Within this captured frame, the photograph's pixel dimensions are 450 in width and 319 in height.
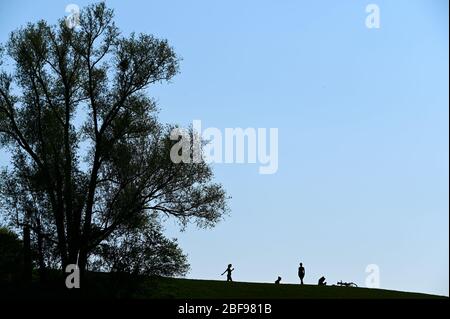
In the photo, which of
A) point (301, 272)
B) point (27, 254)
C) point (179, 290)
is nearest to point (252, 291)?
point (179, 290)

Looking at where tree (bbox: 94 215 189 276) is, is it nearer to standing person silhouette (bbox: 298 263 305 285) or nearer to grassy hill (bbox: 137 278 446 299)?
grassy hill (bbox: 137 278 446 299)

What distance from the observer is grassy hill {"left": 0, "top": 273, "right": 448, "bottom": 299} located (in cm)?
6165

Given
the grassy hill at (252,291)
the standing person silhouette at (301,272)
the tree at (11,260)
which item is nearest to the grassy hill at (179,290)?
the grassy hill at (252,291)

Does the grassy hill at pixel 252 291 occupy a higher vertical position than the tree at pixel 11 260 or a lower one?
lower

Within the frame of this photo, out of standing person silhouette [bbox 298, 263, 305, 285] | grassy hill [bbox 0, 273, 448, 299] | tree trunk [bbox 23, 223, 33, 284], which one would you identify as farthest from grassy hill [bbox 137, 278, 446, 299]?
tree trunk [bbox 23, 223, 33, 284]

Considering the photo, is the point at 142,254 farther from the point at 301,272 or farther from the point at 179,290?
the point at 301,272

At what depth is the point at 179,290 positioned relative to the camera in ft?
220

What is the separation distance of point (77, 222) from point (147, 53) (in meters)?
11.7

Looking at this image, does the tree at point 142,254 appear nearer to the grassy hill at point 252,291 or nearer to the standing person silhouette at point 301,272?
the grassy hill at point 252,291

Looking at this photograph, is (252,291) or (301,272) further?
(301,272)

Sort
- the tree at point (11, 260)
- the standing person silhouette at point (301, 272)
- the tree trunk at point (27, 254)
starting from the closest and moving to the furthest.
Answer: the tree trunk at point (27, 254) → the tree at point (11, 260) → the standing person silhouette at point (301, 272)

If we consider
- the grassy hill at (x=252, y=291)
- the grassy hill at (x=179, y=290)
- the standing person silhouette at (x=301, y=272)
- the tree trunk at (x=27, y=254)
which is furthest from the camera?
the standing person silhouette at (x=301, y=272)

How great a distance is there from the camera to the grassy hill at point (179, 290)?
202 feet
